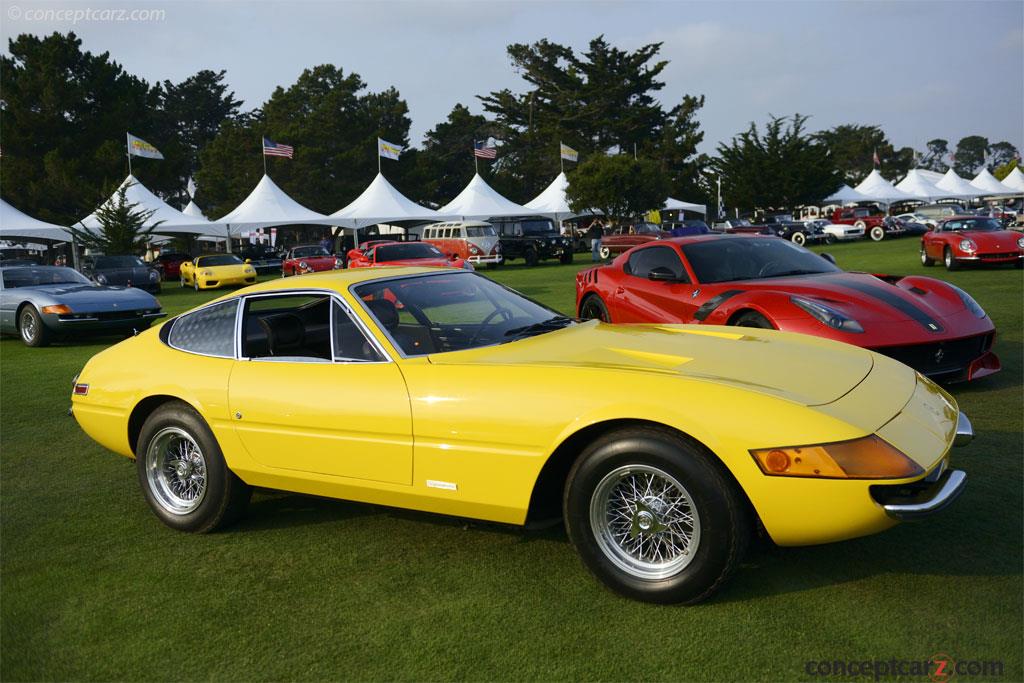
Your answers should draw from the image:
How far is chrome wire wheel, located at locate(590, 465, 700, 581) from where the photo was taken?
316 centimetres

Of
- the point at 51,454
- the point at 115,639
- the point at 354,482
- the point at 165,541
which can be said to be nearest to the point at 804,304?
the point at 354,482

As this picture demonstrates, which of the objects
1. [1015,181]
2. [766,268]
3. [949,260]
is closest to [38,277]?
[766,268]

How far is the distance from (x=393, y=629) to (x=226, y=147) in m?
76.1

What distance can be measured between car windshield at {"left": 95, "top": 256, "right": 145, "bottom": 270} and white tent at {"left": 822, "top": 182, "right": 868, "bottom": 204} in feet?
159

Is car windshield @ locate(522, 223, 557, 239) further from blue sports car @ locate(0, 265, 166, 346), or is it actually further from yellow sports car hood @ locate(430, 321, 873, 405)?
yellow sports car hood @ locate(430, 321, 873, 405)

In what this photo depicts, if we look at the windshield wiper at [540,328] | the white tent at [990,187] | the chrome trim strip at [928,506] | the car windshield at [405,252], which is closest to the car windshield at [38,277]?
the car windshield at [405,252]

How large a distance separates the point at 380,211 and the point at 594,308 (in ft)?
106

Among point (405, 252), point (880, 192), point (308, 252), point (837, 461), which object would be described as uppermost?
point (880, 192)

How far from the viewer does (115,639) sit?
3186mm

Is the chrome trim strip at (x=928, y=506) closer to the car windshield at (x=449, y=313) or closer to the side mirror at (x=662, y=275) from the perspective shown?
the car windshield at (x=449, y=313)

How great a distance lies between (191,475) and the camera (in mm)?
4406

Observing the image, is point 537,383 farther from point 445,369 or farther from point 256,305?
point 256,305

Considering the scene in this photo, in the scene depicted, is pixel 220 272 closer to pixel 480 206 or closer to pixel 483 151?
pixel 480 206

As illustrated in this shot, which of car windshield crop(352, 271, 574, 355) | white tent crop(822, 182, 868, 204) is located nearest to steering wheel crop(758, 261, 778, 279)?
car windshield crop(352, 271, 574, 355)
